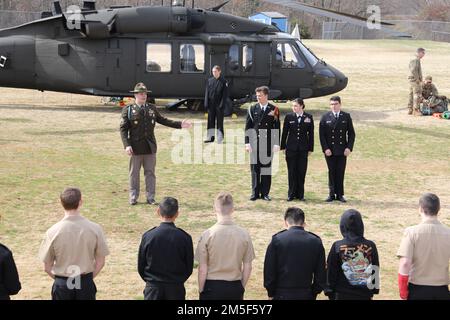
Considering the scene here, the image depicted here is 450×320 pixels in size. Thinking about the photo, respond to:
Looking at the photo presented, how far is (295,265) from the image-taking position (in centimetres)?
616

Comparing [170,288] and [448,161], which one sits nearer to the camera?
[170,288]

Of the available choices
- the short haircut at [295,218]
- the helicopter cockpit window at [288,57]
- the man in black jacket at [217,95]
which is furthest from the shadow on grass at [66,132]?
the short haircut at [295,218]

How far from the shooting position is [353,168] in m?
14.2

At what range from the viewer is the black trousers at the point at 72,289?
20.5ft

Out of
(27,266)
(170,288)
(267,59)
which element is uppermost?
(267,59)

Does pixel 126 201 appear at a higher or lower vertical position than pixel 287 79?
lower

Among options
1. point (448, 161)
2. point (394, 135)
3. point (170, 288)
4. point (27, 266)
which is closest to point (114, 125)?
point (394, 135)

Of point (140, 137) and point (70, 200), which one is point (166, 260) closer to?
point (70, 200)

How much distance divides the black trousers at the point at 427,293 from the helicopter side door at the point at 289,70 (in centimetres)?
1375

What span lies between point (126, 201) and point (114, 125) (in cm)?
722

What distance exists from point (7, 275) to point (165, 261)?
4.05ft

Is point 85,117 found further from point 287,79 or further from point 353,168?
point 353,168

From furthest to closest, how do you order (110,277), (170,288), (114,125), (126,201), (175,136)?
(114,125), (175,136), (126,201), (110,277), (170,288)
